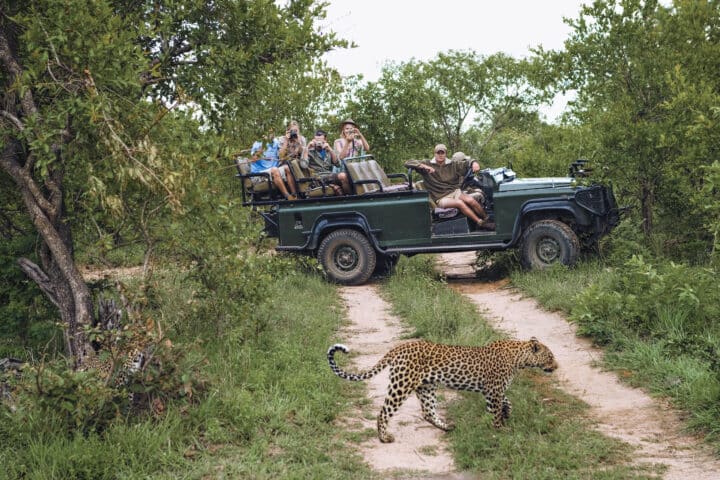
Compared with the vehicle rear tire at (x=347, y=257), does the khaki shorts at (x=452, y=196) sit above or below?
above

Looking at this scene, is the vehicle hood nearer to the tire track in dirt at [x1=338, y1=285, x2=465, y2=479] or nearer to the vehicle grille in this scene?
the vehicle grille

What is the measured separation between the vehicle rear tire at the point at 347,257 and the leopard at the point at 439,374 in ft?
23.7

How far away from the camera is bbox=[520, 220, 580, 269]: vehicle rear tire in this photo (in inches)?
489

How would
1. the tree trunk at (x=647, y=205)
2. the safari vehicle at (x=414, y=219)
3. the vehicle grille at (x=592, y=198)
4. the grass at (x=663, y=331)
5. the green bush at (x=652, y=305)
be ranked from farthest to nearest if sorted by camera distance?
the safari vehicle at (x=414, y=219) < the vehicle grille at (x=592, y=198) < the tree trunk at (x=647, y=205) < the green bush at (x=652, y=305) < the grass at (x=663, y=331)

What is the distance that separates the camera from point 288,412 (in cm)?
659

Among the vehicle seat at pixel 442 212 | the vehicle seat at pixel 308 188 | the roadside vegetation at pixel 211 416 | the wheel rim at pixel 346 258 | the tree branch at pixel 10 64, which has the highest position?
the tree branch at pixel 10 64

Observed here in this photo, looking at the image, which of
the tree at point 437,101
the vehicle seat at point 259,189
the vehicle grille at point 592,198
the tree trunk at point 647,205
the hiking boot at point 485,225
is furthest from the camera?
the tree at point 437,101

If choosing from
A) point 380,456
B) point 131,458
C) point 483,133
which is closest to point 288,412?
point 380,456

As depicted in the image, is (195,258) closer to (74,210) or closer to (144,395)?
(74,210)

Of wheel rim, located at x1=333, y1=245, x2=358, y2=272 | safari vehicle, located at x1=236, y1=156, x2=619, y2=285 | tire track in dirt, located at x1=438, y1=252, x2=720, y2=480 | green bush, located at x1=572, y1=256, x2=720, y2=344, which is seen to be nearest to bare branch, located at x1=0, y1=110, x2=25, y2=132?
tire track in dirt, located at x1=438, y1=252, x2=720, y2=480

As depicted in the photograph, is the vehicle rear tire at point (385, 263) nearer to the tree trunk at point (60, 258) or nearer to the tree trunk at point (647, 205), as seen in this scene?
the tree trunk at point (647, 205)

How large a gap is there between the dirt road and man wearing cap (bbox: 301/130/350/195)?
3.08m

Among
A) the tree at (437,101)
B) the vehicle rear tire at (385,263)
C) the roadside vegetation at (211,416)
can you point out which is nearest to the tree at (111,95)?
the roadside vegetation at (211,416)

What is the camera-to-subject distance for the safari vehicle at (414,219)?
12.5 metres
